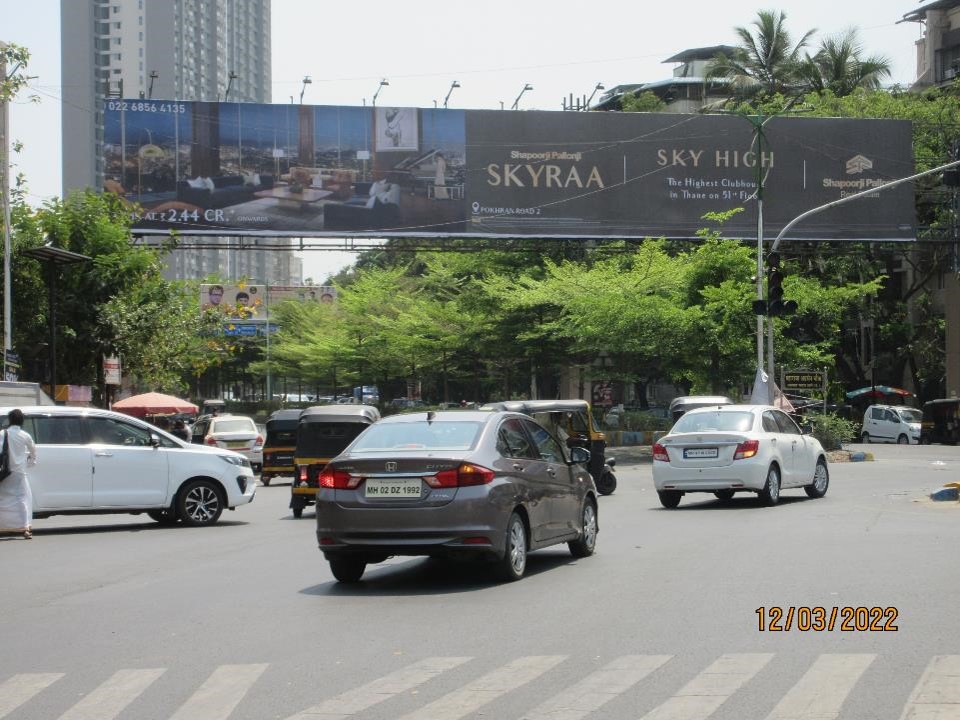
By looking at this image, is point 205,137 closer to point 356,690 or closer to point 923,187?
point 923,187

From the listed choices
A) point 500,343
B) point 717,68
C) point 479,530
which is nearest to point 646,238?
point 500,343

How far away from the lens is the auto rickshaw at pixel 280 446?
1226 inches

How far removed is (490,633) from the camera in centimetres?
887

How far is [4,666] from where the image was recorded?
809 cm

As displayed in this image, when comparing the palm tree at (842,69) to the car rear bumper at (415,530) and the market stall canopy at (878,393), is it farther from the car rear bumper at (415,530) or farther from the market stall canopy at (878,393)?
the car rear bumper at (415,530)

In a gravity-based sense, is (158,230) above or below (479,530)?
above

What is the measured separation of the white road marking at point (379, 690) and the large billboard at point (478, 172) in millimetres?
35971

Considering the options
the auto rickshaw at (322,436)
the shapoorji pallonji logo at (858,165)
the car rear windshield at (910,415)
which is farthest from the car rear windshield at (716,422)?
the car rear windshield at (910,415)

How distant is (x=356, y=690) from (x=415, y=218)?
124 ft

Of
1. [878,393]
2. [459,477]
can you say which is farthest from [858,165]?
[459,477]

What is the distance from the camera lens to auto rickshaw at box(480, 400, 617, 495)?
23.1 metres

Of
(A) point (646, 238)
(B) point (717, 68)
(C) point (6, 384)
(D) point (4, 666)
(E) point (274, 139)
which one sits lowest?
(D) point (4, 666)

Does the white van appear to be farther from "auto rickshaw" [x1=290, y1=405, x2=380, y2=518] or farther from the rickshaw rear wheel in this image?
"auto rickshaw" [x1=290, y1=405, x2=380, y2=518]
